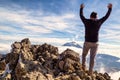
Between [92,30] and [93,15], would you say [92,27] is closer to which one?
[92,30]

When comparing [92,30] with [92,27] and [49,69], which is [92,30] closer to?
[92,27]

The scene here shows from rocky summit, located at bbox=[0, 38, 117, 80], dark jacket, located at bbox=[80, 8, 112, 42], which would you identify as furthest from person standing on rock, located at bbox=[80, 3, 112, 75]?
rocky summit, located at bbox=[0, 38, 117, 80]

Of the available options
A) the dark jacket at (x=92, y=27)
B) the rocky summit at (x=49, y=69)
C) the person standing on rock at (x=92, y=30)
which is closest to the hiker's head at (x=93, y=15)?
the person standing on rock at (x=92, y=30)

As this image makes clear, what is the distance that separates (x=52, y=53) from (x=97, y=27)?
9.23 metres

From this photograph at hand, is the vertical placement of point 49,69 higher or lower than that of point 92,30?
lower

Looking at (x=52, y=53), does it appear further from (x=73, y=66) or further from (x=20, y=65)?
(x=20, y=65)

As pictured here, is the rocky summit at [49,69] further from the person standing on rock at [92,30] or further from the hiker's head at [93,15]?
the hiker's head at [93,15]

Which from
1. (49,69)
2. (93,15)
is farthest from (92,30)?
(49,69)

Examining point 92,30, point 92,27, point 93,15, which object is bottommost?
point 92,30

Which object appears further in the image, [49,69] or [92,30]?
[92,30]

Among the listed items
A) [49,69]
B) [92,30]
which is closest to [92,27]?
[92,30]

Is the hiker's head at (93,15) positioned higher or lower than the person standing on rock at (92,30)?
higher

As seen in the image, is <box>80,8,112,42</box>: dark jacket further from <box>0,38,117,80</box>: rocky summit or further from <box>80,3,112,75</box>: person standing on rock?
<box>0,38,117,80</box>: rocky summit

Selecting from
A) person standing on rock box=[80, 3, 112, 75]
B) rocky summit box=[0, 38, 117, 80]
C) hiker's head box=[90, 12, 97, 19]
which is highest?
hiker's head box=[90, 12, 97, 19]
